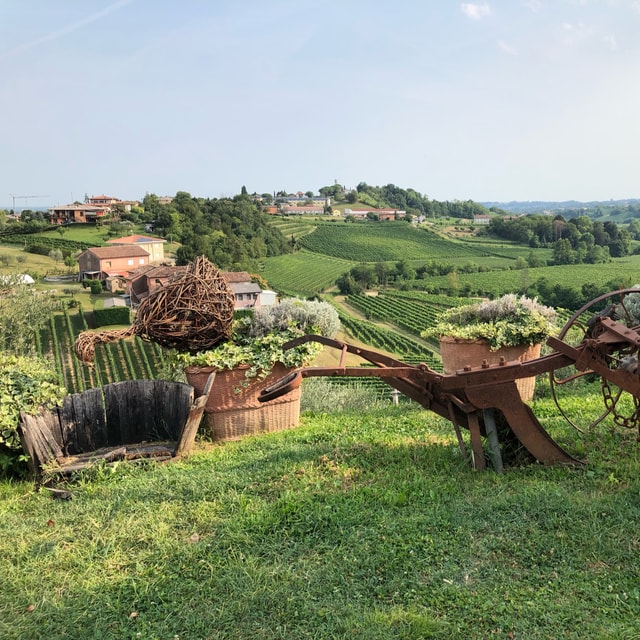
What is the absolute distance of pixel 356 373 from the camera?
4105 millimetres

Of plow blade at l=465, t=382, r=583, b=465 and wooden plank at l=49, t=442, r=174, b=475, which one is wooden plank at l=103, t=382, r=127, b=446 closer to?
wooden plank at l=49, t=442, r=174, b=475

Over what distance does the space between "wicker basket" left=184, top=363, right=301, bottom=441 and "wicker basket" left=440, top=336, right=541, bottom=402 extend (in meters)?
2.41

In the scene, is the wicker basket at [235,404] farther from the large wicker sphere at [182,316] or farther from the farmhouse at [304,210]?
the farmhouse at [304,210]

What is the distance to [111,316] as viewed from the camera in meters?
46.2

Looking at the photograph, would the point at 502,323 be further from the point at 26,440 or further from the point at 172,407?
the point at 26,440

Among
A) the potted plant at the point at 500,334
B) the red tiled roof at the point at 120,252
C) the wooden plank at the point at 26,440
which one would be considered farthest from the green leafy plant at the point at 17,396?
the red tiled roof at the point at 120,252

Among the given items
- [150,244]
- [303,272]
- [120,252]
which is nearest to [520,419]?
[120,252]

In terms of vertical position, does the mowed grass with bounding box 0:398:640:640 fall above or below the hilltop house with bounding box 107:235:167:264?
above

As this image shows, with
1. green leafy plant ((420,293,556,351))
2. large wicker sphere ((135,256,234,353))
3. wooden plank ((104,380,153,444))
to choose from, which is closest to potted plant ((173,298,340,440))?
large wicker sphere ((135,256,234,353))

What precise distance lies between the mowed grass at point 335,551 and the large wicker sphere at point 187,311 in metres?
1.81

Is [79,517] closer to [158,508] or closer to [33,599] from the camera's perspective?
[158,508]

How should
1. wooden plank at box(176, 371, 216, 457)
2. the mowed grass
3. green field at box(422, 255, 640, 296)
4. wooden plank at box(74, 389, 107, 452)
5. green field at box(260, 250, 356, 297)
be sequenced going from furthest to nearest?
1. green field at box(260, 250, 356, 297)
2. green field at box(422, 255, 640, 296)
3. wooden plank at box(74, 389, 107, 452)
4. wooden plank at box(176, 371, 216, 457)
5. the mowed grass

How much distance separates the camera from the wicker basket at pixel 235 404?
6.06 metres

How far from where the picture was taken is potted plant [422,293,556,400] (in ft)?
23.9
